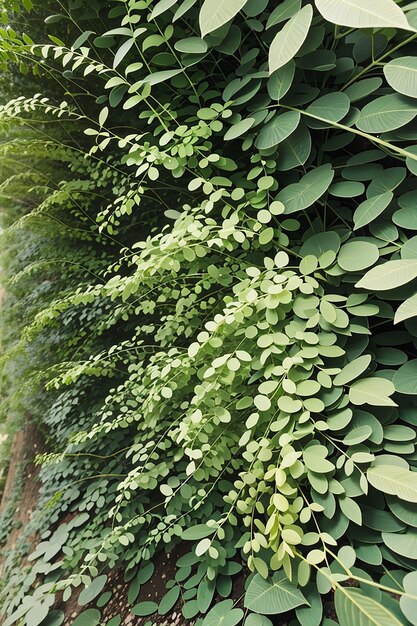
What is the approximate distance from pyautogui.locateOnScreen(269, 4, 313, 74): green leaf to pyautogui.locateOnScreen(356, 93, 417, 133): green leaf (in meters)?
0.18

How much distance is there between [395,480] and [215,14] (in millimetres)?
789

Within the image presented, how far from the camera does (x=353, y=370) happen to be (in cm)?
74

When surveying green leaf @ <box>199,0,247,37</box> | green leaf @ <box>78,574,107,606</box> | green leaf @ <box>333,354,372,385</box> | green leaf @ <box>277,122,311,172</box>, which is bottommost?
green leaf @ <box>78,574,107,606</box>

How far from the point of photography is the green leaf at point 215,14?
0.63m

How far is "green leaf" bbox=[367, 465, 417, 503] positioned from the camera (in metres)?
0.62

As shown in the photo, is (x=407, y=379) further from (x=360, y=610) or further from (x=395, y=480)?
(x=360, y=610)

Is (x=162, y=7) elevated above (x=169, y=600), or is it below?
above

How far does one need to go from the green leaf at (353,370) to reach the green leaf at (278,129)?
45 cm

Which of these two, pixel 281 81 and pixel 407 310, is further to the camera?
pixel 281 81

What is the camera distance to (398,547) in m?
0.67

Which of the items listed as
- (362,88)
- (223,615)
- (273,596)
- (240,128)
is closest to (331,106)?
(362,88)

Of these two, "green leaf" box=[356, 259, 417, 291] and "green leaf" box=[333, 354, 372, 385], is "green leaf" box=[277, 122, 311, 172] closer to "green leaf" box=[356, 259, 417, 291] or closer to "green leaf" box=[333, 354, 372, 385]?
"green leaf" box=[356, 259, 417, 291]

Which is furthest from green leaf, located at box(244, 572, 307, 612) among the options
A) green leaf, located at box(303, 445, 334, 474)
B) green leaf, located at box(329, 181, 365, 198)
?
green leaf, located at box(329, 181, 365, 198)

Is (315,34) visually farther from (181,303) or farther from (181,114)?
(181,303)
